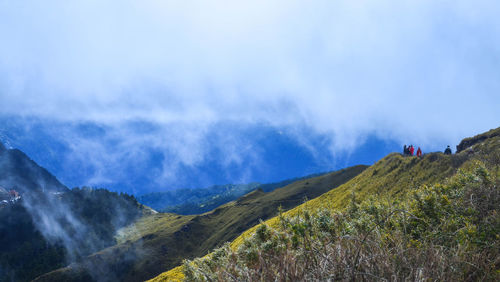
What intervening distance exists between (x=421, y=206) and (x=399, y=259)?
20.4 ft

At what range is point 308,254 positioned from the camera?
19.9 ft

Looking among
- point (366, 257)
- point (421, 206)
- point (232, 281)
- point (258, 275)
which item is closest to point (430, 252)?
point (366, 257)

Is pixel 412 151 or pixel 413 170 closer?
pixel 413 170

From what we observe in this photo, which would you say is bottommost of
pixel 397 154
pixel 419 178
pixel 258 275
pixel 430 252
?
pixel 430 252

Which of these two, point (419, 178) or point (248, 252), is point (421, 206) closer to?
point (248, 252)

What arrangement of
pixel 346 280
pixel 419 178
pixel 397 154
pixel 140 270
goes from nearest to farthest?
pixel 346 280, pixel 419 178, pixel 397 154, pixel 140 270

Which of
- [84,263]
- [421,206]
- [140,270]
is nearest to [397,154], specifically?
[421,206]

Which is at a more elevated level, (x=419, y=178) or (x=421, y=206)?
(x=419, y=178)

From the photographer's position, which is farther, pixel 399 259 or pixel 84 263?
pixel 84 263

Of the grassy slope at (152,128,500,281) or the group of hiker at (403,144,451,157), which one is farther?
the group of hiker at (403,144,451,157)

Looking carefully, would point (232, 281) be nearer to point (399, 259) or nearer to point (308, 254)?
point (308, 254)

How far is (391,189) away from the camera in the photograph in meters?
61.2

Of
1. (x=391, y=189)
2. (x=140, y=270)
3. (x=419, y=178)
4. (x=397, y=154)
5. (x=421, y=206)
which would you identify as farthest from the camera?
(x=140, y=270)

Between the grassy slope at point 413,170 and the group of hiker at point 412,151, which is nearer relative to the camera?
the grassy slope at point 413,170
